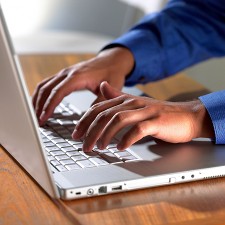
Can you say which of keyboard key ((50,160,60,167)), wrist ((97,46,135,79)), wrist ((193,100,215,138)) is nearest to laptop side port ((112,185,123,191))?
keyboard key ((50,160,60,167))

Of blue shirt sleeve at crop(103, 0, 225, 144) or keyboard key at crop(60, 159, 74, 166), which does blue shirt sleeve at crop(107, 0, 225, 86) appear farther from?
keyboard key at crop(60, 159, 74, 166)

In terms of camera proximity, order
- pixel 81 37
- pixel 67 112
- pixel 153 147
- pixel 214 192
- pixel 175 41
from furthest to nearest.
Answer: pixel 81 37 → pixel 175 41 → pixel 67 112 → pixel 153 147 → pixel 214 192

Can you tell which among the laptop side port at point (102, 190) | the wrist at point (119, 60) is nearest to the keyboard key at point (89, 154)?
the laptop side port at point (102, 190)

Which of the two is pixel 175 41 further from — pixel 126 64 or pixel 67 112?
pixel 67 112

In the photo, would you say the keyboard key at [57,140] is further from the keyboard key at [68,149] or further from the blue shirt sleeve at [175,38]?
the blue shirt sleeve at [175,38]

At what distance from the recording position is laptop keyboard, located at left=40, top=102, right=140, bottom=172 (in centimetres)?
95

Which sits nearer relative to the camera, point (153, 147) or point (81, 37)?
point (153, 147)

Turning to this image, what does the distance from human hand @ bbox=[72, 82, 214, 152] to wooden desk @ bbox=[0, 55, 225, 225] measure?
10cm

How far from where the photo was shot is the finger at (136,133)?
3.14ft

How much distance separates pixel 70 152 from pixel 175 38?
0.61 metres

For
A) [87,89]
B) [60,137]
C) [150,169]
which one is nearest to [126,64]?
[87,89]

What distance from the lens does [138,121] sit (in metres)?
0.99

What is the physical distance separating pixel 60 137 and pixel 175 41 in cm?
Result: 55

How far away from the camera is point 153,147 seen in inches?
40.6
